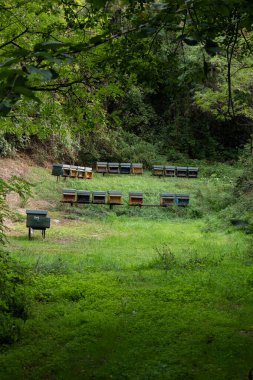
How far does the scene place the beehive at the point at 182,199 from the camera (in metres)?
18.8

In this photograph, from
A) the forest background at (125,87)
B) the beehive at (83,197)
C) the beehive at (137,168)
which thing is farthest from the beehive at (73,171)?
the beehive at (137,168)

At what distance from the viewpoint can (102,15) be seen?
505 centimetres

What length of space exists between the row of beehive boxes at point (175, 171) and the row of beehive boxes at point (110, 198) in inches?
281

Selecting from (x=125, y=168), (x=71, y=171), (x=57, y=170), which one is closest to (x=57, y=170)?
(x=57, y=170)

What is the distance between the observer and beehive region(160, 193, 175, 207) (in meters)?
18.9

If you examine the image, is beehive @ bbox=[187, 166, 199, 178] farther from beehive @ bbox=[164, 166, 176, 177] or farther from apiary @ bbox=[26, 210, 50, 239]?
apiary @ bbox=[26, 210, 50, 239]

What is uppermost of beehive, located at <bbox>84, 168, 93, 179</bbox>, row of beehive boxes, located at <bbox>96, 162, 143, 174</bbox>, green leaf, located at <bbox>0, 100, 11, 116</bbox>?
green leaf, located at <bbox>0, 100, 11, 116</bbox>

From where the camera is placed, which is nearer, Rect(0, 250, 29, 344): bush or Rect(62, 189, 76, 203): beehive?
Rect(0, 250, 29, 344): bush

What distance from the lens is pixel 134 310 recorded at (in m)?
6.48

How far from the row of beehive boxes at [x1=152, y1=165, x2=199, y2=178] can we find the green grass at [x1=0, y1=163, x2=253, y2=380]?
12.6 metres

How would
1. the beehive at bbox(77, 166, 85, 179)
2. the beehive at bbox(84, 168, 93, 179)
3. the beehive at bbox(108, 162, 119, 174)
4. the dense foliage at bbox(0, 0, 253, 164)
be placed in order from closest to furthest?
1. the dense foliage at bbox(0, 0, 253, 164)
2. the beehive at bbox(77, 166, 85, 179)
3. the beehive at bbox(84, 168, 93, 179)
4. the beehive at bbox(108, 162, 119, 174)

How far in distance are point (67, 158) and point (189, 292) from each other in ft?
64.6

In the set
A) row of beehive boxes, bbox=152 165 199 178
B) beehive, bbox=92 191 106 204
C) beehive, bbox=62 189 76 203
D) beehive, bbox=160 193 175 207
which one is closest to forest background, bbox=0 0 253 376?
beehive, bbox=160 193 175 207

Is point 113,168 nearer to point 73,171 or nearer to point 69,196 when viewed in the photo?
point 73,171
